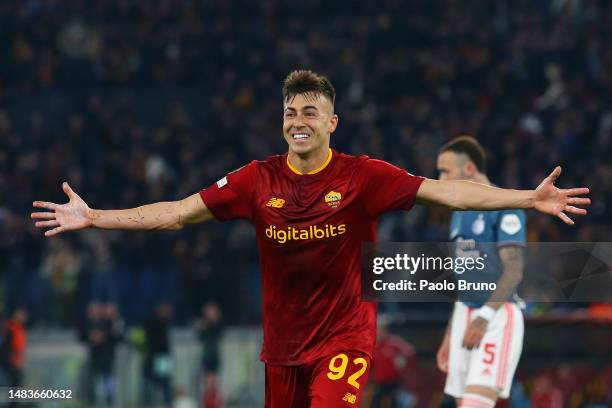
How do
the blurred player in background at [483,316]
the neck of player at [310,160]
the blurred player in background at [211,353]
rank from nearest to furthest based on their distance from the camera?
1. the neck of player at [310,160]
2. the blurred player in background at [483,316]
3. the blurred player in background at [211,353]

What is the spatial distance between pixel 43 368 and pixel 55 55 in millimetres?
11575

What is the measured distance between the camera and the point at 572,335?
46.3ft

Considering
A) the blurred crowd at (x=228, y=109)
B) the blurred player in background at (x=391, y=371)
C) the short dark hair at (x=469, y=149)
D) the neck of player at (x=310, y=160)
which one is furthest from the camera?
the blurred crowd at (x=228, y=109)

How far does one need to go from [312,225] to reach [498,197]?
1014mm

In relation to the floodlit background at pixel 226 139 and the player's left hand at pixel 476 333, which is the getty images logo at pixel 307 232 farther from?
the floodlit background at pixel 226 139

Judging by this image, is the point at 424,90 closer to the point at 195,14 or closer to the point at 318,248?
the point at 195,14

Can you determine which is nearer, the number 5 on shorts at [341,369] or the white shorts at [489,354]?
the number 5 on shorts at [341,369]

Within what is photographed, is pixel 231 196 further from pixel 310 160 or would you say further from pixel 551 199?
pixel 551 199

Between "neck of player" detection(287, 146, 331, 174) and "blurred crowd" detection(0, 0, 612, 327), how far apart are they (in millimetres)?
9140

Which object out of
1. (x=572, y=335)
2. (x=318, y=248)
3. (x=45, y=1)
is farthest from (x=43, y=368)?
(x=45, y=1)

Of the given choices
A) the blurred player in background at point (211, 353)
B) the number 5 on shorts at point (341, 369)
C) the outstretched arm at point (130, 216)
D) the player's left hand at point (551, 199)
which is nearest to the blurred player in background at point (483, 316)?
the player's left hand at point (551, 199)

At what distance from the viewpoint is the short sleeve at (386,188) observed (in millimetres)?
6352

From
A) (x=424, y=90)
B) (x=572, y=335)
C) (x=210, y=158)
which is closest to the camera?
(x=572, y=335)

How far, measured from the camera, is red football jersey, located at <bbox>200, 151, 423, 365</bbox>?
6352 mm
